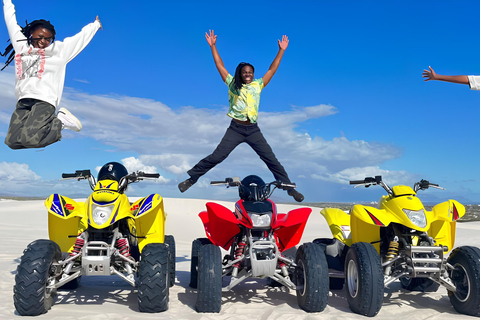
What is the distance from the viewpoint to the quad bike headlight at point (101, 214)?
5.55 metres

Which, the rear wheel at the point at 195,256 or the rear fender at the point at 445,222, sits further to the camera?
the rear wheel at the point at 195,256

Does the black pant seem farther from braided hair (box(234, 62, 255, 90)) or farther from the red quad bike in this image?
the red quad bike

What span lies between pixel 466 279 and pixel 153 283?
13.1 ft

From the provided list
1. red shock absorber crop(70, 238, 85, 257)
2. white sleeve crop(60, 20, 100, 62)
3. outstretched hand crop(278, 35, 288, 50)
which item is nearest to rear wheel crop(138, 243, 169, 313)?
red shock absorber crop(70, 238, 85, 257)

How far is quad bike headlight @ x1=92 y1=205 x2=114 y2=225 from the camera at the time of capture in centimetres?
555

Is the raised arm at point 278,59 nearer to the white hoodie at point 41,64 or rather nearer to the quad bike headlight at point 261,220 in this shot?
the quad bike headlight at point 261,220

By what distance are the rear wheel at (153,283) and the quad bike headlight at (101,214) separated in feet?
2.29

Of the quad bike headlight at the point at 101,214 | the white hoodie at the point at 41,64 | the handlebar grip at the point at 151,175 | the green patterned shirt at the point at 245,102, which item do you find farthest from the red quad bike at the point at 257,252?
the white hoodie at the point at 41,64

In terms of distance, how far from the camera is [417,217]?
236 inches

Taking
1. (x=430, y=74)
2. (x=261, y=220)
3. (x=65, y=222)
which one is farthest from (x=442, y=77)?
(x=65, y=222)

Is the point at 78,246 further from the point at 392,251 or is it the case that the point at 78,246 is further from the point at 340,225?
the point at 392,251

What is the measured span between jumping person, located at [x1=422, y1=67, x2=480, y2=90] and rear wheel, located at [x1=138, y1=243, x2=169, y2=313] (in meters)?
4.71

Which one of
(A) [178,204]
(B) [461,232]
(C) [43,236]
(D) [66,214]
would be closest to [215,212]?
(D) [66,214]

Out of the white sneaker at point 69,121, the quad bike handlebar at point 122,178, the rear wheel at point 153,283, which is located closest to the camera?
the rear wheel at point 153,283
